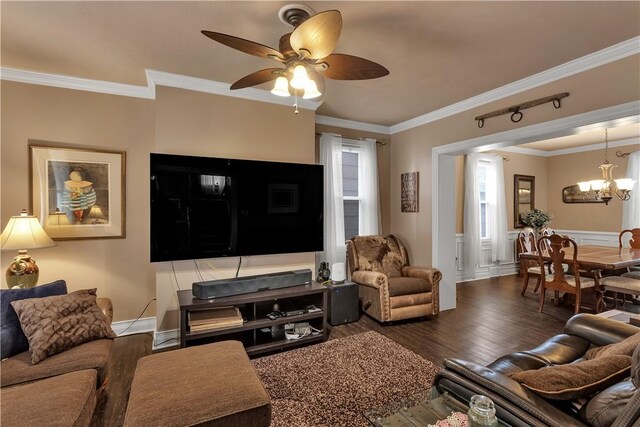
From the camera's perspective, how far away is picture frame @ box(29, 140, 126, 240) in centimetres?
284

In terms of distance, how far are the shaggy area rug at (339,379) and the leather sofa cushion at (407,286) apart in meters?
0.61

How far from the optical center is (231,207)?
2.83 m

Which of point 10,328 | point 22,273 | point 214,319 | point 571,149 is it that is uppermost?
point 571,149

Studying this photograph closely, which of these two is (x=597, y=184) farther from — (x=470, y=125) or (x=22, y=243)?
(x=22, y=243)

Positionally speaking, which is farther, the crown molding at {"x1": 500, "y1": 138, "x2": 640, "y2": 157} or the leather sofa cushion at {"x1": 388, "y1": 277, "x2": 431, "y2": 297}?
the crown molding at {"x1": 500, "y1": 138, "x2": 640, "y2": 157}

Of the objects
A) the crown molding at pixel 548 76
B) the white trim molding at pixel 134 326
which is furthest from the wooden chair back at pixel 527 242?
the white trim molding at pixel 134 326

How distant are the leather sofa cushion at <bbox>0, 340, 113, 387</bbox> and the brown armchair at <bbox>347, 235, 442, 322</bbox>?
98.8 inches

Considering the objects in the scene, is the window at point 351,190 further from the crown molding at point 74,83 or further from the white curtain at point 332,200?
the crown molding at point 74,83

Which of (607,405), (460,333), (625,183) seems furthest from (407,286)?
(625,183)

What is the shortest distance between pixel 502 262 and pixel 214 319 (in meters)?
6.00

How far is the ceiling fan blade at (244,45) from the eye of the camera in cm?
158

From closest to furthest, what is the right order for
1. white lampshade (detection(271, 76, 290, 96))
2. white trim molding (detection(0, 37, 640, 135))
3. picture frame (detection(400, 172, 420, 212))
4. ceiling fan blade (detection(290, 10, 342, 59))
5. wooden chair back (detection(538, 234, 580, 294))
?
ceiling fan blade (detection(290, 10, 342, 59)) → white lampshade (detection(271, 76, 290, 96)) → white trim molding (detection(0, 37, 640, 135)) → wooden chair back (detection(538, 234, 580, 294)) → picture frame (detection(400, 172, 420, 212))

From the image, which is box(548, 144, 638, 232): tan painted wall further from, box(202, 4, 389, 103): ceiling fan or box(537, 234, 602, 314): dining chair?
box(202, 4, 389, 103): ceiling fan

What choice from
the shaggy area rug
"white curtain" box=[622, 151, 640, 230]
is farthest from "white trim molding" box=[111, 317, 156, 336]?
"white curtain" box=[622, 151, 640, 230]
